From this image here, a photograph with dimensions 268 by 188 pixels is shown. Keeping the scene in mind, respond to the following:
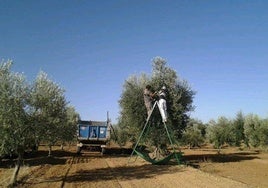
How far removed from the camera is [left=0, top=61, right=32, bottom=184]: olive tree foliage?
51.4 feet

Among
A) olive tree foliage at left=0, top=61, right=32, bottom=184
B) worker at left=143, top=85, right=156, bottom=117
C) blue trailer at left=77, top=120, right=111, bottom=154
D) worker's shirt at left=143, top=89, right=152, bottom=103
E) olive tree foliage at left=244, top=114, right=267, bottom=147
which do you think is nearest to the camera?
olive tree foliage at left=0, top=61, right=32, bottom=184

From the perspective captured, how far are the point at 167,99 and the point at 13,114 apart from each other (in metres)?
17.1

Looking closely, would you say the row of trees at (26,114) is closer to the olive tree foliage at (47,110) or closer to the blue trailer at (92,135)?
the olive tree foliage at (47,110)

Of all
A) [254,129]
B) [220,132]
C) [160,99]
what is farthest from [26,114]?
[254,129]

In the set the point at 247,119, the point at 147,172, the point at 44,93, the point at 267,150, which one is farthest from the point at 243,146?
the point at 44,93

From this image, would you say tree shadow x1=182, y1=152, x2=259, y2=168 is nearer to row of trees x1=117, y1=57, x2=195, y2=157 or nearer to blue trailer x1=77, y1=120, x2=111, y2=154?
row of trees x1=117, y1=57, x2=195, y2=157

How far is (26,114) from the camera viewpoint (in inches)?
657

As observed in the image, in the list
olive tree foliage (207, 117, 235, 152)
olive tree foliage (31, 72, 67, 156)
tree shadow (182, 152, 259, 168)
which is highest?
olive tree foliage (207, 117, 235, 152)

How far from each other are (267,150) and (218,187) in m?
47.8

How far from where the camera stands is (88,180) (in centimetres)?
1745

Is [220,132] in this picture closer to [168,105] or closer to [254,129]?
[254,129]

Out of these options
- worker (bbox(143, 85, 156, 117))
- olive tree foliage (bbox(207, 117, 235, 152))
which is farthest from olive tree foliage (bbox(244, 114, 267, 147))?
worker (bbox(143, 85, 156, 117))

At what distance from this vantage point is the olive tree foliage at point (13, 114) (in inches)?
617

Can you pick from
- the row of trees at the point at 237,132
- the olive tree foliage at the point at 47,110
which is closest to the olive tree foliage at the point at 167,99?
the olive tree foliage at the point at 47,110
